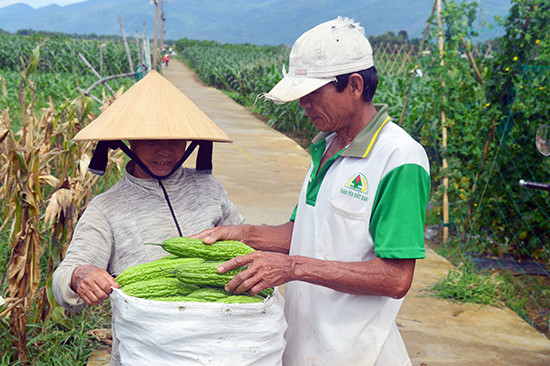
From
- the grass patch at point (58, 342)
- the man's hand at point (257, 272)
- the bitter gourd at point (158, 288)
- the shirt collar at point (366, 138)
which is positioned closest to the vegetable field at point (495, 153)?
the grass patch at point (58, 342)

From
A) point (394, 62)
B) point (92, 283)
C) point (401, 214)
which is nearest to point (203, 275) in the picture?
point (92, 283)

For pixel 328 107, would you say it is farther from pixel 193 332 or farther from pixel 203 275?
pixel 193 332

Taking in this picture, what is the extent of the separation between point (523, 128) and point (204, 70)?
2554 centimetres

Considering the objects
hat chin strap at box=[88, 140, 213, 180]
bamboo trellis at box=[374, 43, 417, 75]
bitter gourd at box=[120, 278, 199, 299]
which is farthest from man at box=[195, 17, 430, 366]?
bamboo trellis at box=[374, 43, 417, 75]

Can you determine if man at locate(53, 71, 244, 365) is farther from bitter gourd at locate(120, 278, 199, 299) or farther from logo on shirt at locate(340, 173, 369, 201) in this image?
logo on shirt at locate(340, 173, 369, 201)

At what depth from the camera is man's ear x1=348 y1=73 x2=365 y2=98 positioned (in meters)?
1.99

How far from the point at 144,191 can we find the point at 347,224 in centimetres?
78

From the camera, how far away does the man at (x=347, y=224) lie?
1819mm

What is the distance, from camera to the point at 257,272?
5.74 feet

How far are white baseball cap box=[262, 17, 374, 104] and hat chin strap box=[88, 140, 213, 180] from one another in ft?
1.59

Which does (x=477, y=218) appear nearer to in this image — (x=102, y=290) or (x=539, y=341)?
(x=539, y=341)

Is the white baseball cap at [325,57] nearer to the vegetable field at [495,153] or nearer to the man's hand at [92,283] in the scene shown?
the man's hand at [92,283]

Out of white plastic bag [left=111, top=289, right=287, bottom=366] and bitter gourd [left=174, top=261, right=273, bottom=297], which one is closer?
white plastic bag [left=111, top=289, right=287, bottom=366]

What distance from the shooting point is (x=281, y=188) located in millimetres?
8648
